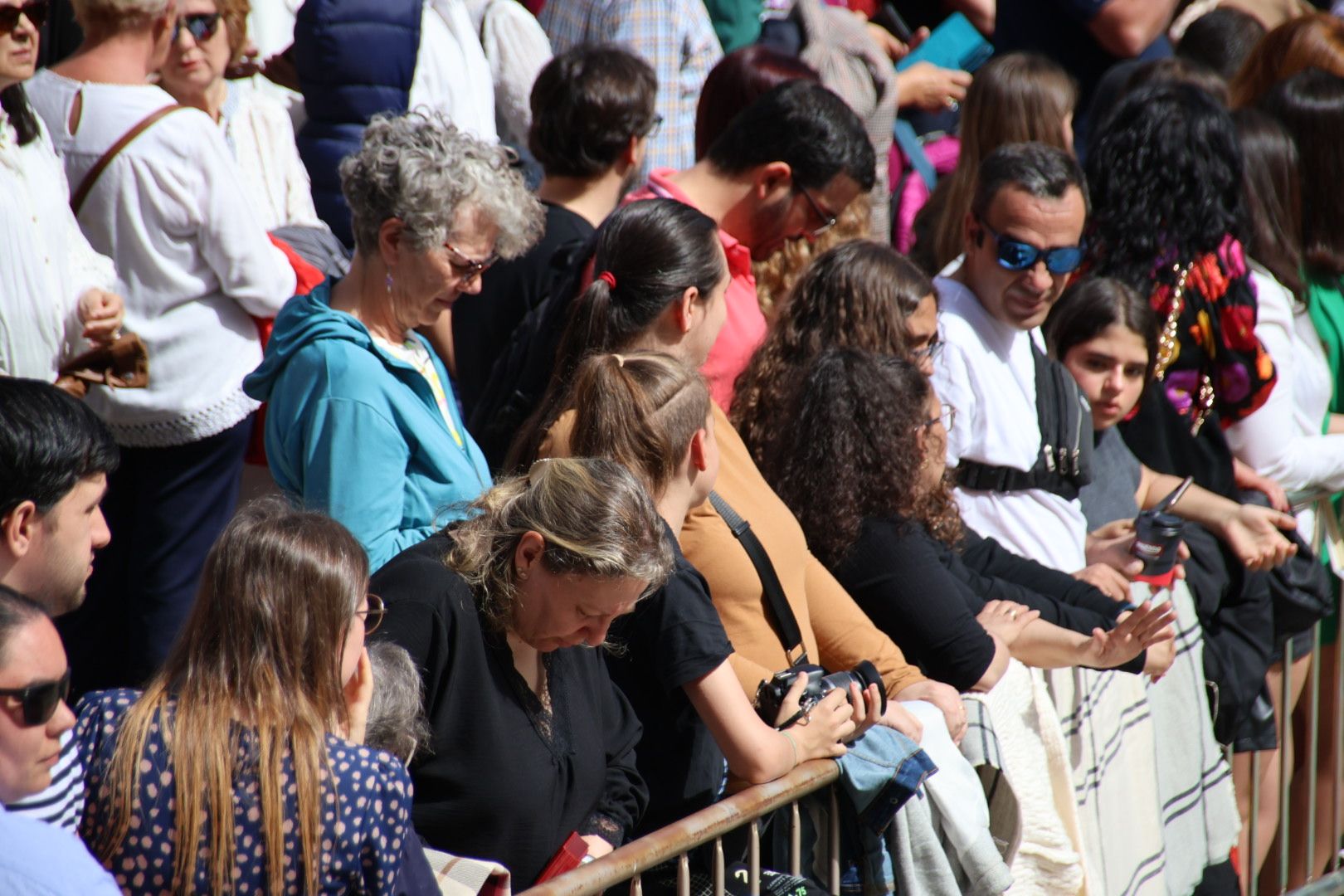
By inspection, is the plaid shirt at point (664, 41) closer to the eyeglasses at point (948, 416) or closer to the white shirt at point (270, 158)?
the white shirt at point (270, 158)

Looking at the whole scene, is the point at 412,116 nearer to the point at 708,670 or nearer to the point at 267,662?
the point at 708,670

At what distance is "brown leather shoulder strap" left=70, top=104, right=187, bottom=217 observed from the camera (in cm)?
386

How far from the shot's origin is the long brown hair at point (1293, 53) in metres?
6.48

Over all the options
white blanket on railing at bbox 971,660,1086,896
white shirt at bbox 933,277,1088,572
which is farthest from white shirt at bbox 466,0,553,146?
white blanket on railing at bbox 971,660,1086,896

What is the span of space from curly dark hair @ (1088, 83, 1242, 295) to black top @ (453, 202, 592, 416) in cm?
168

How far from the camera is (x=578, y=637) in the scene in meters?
2.67

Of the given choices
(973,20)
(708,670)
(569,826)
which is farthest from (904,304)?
(973,20)

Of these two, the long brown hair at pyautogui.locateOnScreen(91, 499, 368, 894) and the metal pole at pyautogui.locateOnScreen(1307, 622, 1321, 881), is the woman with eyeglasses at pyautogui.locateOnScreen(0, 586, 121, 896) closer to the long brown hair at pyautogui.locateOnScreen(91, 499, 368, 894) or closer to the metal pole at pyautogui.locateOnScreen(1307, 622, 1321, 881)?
the long brown hair at pyautogui.locateOnScreen(91, 499, 368, 894)

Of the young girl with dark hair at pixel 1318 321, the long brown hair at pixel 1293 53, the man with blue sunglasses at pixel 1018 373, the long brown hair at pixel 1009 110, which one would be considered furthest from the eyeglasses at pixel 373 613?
the long brown hair at pixel 1293 53

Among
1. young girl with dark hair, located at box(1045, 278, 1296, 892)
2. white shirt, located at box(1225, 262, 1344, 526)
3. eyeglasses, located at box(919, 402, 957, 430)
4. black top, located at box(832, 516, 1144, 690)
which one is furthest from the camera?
white shirt, located at box(1225, 262, 1344, 526)

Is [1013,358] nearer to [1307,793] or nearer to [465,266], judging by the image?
[465,266]

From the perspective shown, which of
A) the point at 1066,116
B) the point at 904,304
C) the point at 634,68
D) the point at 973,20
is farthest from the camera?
the point at 973,20

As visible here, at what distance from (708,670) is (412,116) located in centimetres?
150

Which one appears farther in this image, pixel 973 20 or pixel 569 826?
pixel 973 20
